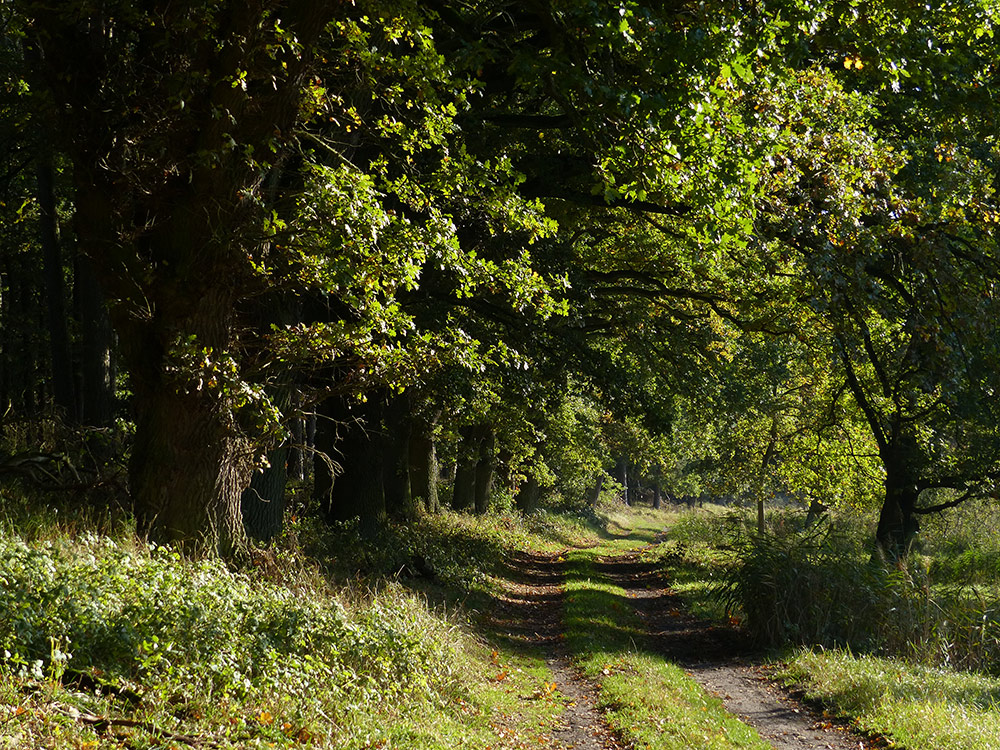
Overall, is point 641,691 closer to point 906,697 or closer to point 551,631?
point 906,697

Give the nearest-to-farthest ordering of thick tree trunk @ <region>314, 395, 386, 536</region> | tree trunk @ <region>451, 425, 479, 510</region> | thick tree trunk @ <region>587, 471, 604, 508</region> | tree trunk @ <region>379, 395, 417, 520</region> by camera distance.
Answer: thick tree trunk @ <region>314, 395, 386, 536</region>, tree trunk @ <region>379, 395, 417, 520</region>, tree trunk @ <region>451, 425, 479, 510</region>, thick tree trunk @ <region>587, 471, 604, 508</region>

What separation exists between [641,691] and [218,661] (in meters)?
5.33

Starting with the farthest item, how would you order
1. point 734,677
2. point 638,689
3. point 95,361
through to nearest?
point 95,361 < point 734,677 < point 638,689

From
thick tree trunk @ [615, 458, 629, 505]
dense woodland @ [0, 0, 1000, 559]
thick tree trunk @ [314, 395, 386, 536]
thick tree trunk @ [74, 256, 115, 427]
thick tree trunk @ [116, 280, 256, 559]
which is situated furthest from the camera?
thick tree trunk @ [615, 458, 629, 505]

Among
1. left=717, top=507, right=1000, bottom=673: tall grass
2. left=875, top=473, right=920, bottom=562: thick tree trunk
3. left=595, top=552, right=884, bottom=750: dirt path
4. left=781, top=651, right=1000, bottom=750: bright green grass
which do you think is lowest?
left=595, top=552, right=884, bottom=750: dirt path

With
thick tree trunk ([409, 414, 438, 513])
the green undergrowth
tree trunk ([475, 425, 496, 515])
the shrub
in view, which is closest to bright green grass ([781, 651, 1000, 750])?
the shrub

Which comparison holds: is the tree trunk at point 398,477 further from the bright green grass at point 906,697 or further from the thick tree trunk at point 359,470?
the bright green grass at point 906,697

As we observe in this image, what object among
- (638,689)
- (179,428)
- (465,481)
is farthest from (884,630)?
(465,481)

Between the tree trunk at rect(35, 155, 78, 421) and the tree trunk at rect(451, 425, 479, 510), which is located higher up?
the tree trunk at rect(35, 155, 78, 421)

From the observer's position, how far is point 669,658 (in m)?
12.2

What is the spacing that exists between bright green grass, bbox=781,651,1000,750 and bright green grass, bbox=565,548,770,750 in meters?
1.27

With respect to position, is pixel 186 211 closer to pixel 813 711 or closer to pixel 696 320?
pixel 813 711

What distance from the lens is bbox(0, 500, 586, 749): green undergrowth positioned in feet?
16.1

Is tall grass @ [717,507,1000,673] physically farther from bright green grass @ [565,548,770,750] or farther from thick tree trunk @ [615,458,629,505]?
thick tree trunk @ [615,458,629,505]
